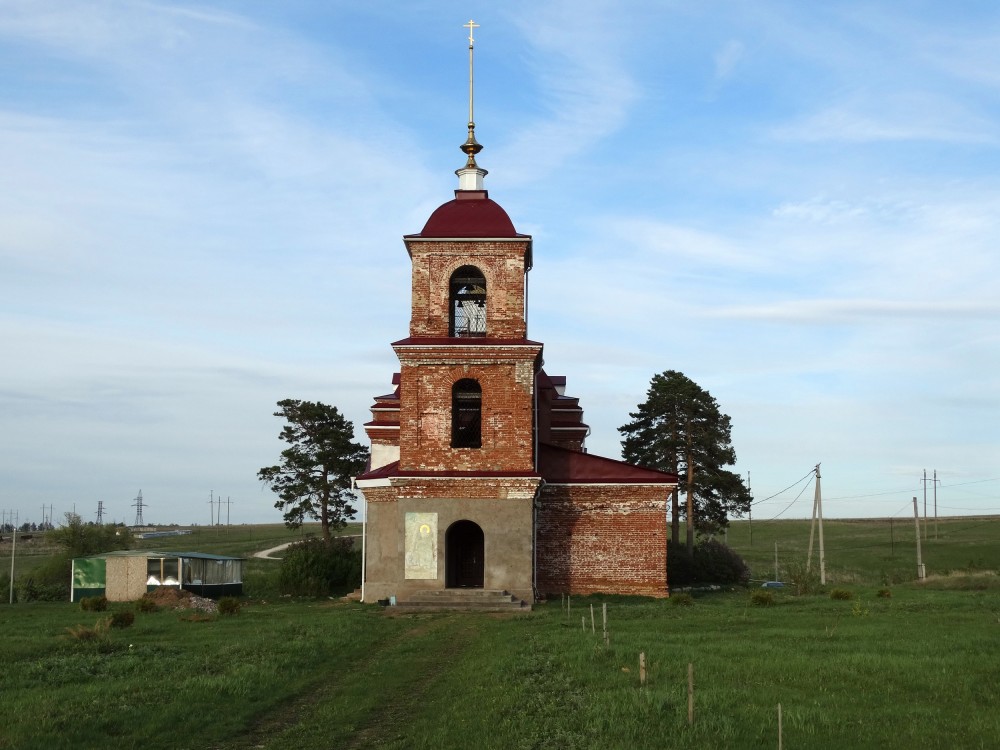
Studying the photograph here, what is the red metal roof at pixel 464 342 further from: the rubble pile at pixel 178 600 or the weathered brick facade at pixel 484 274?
the rubble pile at pixel 178 600

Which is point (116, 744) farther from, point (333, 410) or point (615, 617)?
point (333, 410)

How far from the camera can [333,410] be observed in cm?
5194

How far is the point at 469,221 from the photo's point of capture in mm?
34969

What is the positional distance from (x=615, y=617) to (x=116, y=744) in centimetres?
1745

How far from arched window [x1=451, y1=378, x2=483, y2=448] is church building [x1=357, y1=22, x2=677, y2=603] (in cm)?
6

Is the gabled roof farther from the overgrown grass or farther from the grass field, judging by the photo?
the overgrown grass

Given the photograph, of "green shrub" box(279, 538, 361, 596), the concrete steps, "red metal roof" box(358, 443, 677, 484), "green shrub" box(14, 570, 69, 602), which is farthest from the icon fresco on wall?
"green shrub" box(14, 570, 69, 602)

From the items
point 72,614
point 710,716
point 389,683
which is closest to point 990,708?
point 710,716

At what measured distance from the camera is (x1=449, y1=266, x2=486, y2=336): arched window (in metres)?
35.1

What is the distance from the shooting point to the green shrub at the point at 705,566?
45.8 meters

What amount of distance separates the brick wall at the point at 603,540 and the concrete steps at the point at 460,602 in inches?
149

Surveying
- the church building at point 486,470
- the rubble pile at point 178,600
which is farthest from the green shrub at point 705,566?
the rubble pile at point 178,600

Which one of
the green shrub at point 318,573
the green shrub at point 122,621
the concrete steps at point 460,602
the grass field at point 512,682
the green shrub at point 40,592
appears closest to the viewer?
the grass field at point 512,682

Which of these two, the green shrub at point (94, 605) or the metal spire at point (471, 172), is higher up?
the metal spire at point (471, 172)
